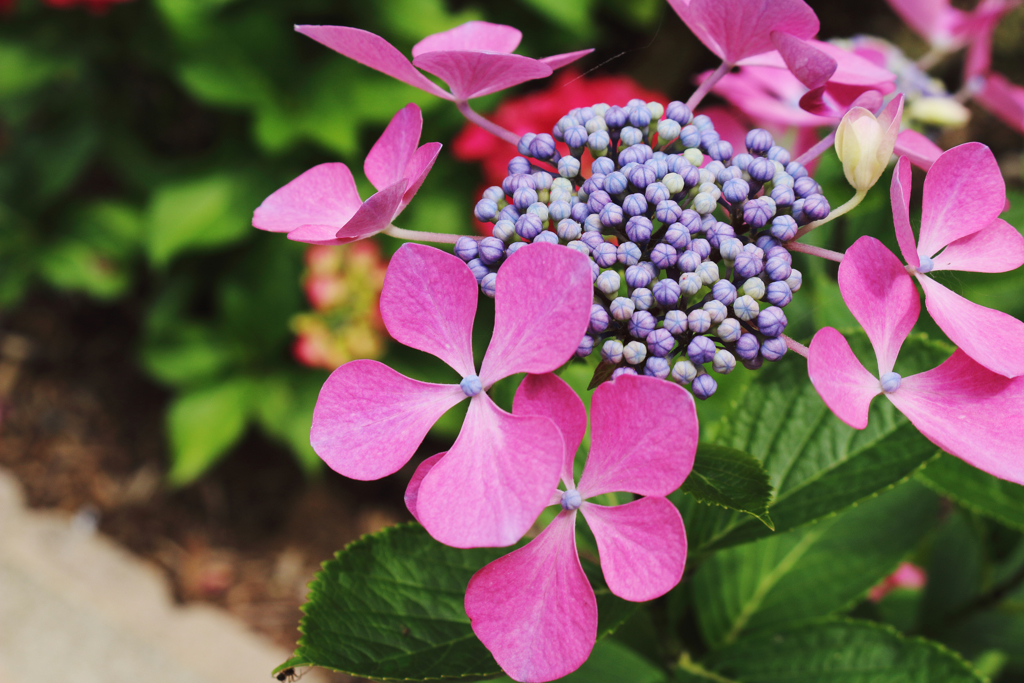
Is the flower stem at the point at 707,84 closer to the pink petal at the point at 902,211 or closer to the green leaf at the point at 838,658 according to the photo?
the pink petal at the point at 902,211

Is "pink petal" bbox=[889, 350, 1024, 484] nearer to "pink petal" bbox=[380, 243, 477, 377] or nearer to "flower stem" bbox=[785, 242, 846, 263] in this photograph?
"flower stem" bbox=[785, 242, 846, 263]

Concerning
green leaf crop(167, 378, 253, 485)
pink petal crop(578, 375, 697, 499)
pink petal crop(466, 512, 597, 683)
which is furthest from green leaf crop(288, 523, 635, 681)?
green leaf crop(167, 378, 253, 485)

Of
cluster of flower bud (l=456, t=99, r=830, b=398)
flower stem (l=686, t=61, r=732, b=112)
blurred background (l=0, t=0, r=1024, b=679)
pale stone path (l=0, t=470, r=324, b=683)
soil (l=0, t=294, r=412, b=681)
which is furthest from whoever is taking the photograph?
soil (l=0, t=294, r=412, b=681)

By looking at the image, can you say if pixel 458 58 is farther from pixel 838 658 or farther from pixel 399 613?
pixel 838 658

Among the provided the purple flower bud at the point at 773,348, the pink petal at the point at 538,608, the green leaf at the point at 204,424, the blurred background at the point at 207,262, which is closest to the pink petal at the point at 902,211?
the purple flower bud at the point at 773,348

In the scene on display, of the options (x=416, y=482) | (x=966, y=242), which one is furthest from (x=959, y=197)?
(x=416, y=482)

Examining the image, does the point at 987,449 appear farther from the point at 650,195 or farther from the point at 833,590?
the point at 833,590
